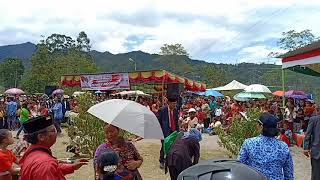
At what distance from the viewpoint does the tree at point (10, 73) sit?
95.1 metres

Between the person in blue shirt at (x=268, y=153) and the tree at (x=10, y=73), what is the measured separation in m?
93.7

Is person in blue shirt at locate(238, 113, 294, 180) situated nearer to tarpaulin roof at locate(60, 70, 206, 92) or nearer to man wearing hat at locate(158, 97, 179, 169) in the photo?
man wearing hat at locate(158, 97, 179, 169)

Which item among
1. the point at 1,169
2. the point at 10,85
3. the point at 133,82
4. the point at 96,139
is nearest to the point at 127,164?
the point at 1,169

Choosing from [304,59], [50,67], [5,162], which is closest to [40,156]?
[5,162]

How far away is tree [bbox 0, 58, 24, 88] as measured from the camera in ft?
312

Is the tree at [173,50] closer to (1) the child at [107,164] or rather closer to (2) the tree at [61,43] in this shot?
(2) the tree at [61,43]

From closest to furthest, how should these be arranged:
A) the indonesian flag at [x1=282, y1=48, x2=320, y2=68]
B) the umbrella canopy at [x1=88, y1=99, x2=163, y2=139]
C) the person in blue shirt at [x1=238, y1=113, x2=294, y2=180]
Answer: the person in blue shirt at [x1=238, y1=113, x2=294, y2=180], the umbrella canopy at [x1=88, y1=99, x2=163, y2=139], the indonesian flag at [x1=282, y1=48, x2=320, y2=68]

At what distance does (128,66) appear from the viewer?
153000 millimetres

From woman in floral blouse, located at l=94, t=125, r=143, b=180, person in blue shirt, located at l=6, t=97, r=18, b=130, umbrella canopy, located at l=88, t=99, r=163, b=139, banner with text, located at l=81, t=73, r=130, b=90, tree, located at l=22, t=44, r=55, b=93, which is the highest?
tree, located at l=22, t=44, r=55, b=93

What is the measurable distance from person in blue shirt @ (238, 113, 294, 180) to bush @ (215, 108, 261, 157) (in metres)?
6.63

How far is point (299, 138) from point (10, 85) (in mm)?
88483

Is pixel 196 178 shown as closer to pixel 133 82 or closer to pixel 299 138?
pixel 299 138

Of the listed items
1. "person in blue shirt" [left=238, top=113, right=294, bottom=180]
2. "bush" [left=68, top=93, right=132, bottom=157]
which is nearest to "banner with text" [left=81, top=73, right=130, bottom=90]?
"bush" [left=68, top=93, right=132, bottom=157]

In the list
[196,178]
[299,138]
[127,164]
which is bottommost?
[299,138]
